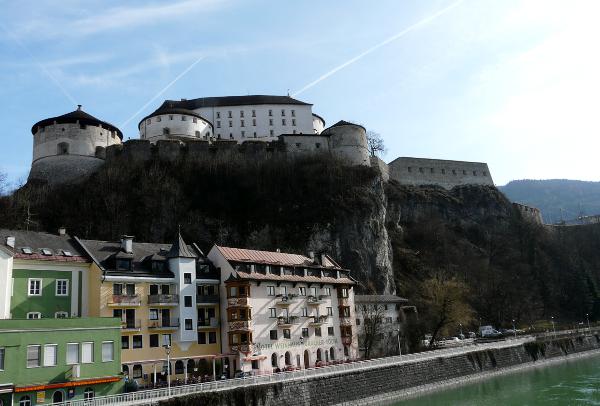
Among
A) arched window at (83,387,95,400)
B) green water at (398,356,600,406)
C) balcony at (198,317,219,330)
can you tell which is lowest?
green water at (398,356,600,406)

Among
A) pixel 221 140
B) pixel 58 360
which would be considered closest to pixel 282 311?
pixel 58 360

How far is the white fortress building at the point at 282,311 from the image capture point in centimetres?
4250

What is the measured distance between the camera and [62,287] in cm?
3650

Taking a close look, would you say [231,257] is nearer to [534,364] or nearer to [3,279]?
[3,279]

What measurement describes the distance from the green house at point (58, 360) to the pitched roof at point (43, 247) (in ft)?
24.3

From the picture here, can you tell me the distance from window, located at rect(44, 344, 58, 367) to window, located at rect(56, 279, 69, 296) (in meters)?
7.72

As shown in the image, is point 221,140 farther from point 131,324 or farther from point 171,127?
point 131,324

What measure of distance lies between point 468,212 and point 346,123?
104 ft

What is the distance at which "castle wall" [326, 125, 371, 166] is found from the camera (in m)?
84.3

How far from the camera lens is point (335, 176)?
7481 centimetres

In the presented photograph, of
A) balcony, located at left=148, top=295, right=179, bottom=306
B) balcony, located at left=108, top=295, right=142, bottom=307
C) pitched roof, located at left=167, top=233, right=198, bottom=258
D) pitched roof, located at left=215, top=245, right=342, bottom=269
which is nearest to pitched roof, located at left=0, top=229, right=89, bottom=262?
balcony, located at left=108, top=295, right=142, bottom=307

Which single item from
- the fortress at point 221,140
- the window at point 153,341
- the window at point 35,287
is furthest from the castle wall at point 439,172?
the window at point 35,287

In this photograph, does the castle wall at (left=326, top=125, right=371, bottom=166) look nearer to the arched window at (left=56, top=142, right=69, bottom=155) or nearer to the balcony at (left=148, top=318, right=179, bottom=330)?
the arched window at (left=56, top=142, right=69, bottom=155)

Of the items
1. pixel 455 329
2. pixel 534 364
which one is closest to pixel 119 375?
pixel 534 364
